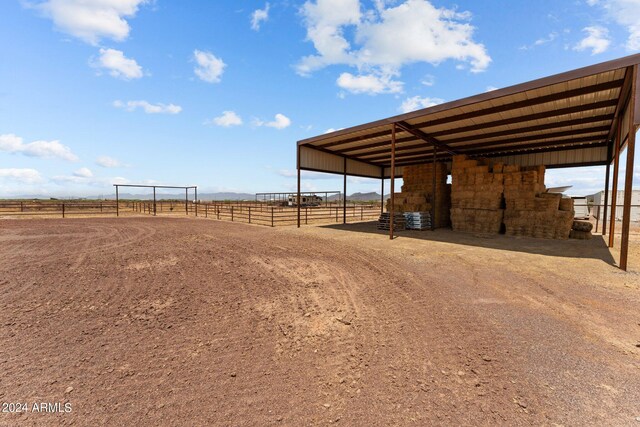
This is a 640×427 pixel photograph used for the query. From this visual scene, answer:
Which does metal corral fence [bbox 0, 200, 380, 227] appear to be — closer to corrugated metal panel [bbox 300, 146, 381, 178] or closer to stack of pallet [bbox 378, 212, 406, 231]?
corrugated metal panel [bbox 300, 146, 381, 178]

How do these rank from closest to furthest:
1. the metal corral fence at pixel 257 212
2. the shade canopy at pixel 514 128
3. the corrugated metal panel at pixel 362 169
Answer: the shade canopy at pixel 514 128
the metal corral fence at pixel 257 212
the corrugated metal panel at pixel 362 169

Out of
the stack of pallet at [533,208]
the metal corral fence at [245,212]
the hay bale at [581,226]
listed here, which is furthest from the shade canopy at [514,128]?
the metal corral fence at [245,212]

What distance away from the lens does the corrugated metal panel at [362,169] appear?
61.4ft

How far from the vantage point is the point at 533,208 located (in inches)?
452

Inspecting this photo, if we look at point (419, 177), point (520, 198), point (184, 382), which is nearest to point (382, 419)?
point (184, 382)

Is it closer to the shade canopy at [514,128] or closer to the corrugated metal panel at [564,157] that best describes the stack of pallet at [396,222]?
the shade canopy at [514,128]

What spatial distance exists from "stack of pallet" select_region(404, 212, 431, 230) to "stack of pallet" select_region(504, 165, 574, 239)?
3620 mm

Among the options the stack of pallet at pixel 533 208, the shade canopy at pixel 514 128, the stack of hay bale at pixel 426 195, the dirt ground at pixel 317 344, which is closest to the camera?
the dirt ground at pixel 317 344

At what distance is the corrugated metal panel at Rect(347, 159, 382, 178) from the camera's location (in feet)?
61.4

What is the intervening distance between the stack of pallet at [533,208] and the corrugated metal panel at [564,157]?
4.33 metres

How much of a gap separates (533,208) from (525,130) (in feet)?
11.6

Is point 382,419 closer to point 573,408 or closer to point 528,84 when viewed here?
point 573,408

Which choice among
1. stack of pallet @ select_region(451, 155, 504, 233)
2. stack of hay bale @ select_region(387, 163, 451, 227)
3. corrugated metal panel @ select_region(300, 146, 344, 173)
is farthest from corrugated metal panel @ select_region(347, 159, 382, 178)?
stack of pallet @ select_region(451, 155, 504, 233)

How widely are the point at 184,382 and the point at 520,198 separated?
1416cm
